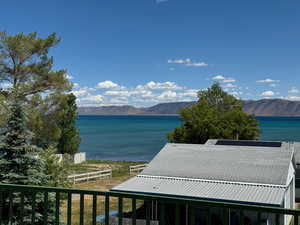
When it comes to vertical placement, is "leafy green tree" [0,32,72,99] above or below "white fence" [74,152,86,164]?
above

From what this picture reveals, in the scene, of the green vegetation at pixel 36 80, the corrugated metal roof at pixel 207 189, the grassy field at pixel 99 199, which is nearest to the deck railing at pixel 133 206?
the corrugated metal roof at pixel 207 189

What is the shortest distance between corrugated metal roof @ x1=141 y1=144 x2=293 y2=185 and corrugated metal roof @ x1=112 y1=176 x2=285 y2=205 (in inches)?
17.3

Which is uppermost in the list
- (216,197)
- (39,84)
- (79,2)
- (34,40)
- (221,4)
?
(221,4)

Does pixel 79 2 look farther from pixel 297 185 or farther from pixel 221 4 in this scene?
pixel 297 185

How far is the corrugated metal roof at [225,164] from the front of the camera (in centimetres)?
1209

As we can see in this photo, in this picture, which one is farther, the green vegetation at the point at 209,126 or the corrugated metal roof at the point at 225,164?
the green vegetation at the point at 209,126

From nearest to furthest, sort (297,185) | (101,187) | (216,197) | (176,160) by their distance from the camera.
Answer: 1. (216,197)
2. (176,160)
3. (297,185)
4. (101,187)

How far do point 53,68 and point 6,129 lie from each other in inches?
458

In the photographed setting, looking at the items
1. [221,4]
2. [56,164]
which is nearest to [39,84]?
[56,164]

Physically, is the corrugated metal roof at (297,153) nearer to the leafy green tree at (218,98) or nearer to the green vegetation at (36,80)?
the green vegetation at (36,80)

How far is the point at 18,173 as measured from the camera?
8.59 metres

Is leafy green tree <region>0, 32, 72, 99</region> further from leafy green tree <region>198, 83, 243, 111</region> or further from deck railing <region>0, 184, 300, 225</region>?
leafy green tree <region>198, 83, 243, 111</region>

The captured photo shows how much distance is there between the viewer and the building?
1045 cm

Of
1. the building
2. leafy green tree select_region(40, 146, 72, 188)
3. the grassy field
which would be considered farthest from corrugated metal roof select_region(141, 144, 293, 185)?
leafy green tree select_region(40, 146, 72, 188)
